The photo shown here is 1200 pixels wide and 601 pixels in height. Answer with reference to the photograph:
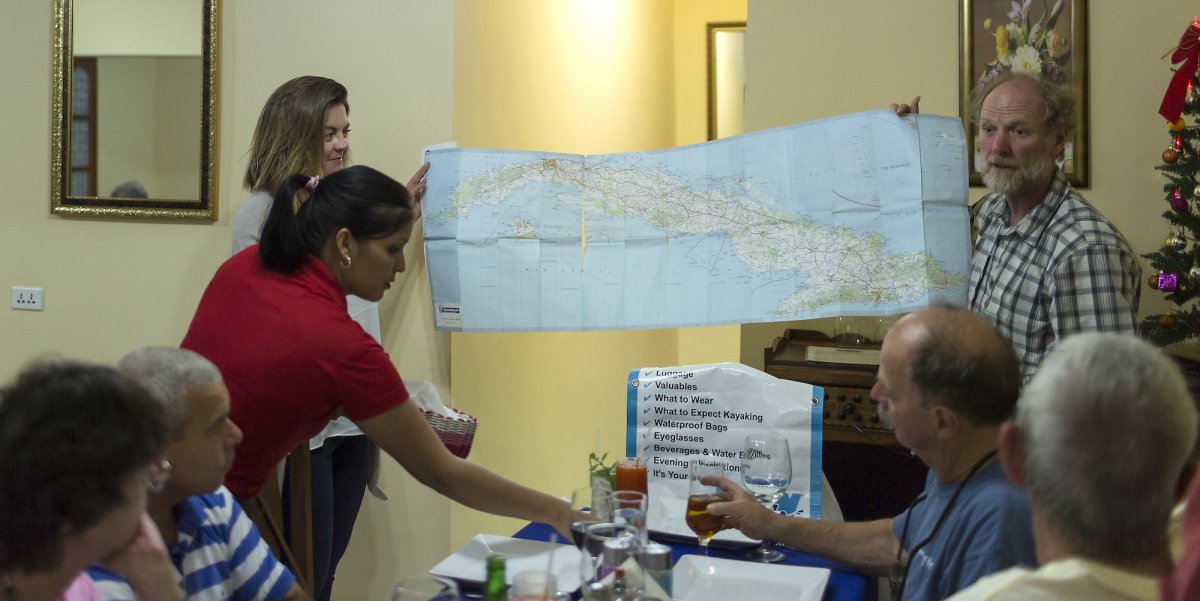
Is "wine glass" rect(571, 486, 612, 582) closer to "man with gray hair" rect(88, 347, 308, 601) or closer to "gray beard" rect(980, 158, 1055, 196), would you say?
"man with gray hair" rect(88, 347, 308, 601)

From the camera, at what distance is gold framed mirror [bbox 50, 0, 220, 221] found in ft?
12.3

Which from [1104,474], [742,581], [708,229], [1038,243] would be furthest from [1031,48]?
[1104,474]

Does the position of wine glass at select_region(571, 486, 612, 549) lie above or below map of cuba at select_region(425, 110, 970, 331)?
below

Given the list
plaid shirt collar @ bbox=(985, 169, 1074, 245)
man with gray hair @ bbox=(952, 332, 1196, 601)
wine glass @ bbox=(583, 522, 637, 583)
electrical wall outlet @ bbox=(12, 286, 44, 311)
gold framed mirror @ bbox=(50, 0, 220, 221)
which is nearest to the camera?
man with gray hair @ bbox=(952, 332, 1196, 601)

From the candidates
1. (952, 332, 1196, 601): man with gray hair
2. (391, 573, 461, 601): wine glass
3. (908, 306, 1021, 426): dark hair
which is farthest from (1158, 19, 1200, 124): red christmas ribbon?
(391, 573, 461, 601): wine glass

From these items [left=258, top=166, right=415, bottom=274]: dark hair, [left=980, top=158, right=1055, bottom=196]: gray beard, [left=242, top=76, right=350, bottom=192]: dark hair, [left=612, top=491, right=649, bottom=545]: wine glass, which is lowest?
[left=612, top=491, right=649, bottom=545]: wine glass

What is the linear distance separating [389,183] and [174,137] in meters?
2.06

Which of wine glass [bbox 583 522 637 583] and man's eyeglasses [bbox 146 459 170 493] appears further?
wine glass [bbox 583 522 637 583]

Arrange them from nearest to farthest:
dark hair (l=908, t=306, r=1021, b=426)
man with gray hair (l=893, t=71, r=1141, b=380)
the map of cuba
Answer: dark hair (l=908, t=306, r=1021, b=426), man with gray hair (l=893, t=71, r=1141, b=380), the map of cuba

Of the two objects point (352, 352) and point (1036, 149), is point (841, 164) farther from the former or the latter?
point (352, 352)

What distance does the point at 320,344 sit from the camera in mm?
1951

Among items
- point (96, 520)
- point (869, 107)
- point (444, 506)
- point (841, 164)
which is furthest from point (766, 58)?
point (96, 520)

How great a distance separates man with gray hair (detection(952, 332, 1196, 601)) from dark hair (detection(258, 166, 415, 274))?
1.34 metres

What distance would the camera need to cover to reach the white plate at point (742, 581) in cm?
183
